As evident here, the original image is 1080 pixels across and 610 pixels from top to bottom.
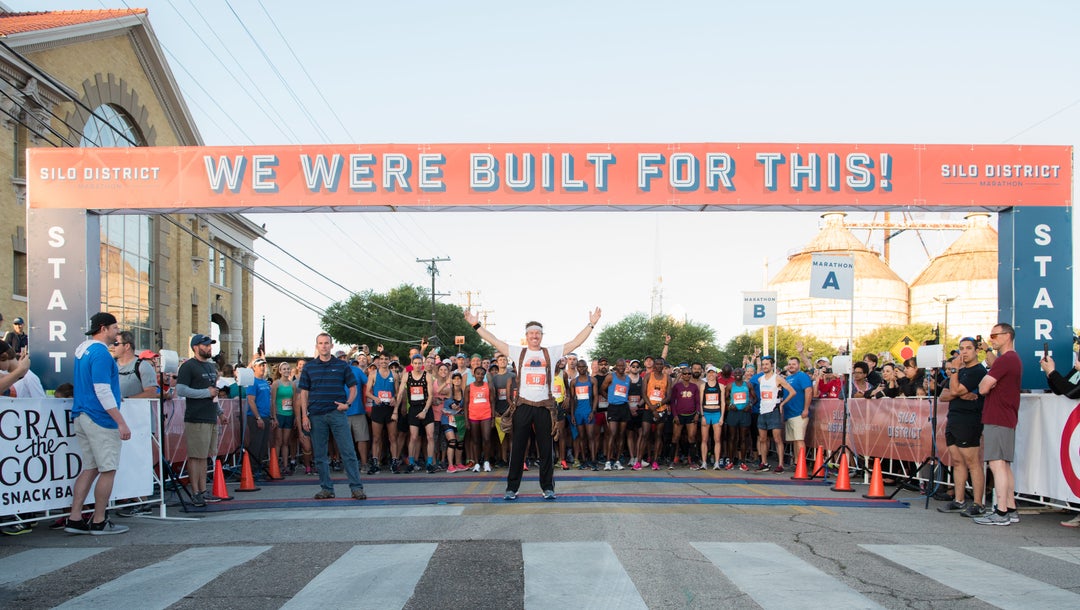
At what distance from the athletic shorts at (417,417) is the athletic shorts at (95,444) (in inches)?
254

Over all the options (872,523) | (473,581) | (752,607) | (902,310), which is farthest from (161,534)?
(902,310)

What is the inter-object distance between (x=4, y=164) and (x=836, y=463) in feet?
69.6

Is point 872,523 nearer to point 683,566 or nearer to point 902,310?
point 683,566

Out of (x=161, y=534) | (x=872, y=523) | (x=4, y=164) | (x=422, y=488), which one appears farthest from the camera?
(x=4, y=164)

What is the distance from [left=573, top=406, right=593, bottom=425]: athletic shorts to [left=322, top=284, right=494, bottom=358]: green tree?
55.9 metres

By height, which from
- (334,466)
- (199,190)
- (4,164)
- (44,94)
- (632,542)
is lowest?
(334,466)

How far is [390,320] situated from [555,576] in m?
70.9

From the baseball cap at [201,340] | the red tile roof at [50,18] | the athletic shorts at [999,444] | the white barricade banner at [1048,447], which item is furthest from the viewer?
the red tile roof at [50,18]

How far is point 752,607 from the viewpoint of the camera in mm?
4887

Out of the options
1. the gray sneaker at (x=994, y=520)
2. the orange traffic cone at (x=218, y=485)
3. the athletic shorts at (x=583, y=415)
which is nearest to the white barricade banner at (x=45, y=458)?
the orange traffic cone at (x=218, y=485)

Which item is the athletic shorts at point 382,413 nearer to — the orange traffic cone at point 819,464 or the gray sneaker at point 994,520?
the orange traffic cone at point 819,464

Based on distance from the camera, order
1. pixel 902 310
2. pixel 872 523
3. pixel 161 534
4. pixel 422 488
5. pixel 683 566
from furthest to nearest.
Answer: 1. pixel 902 310
2. pixel 422 488
3. pixel 872 523
4. pixel 161 534
5. pixel 683 566

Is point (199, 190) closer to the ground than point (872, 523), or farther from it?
farther from it

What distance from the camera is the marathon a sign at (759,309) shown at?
1992 centimetres
